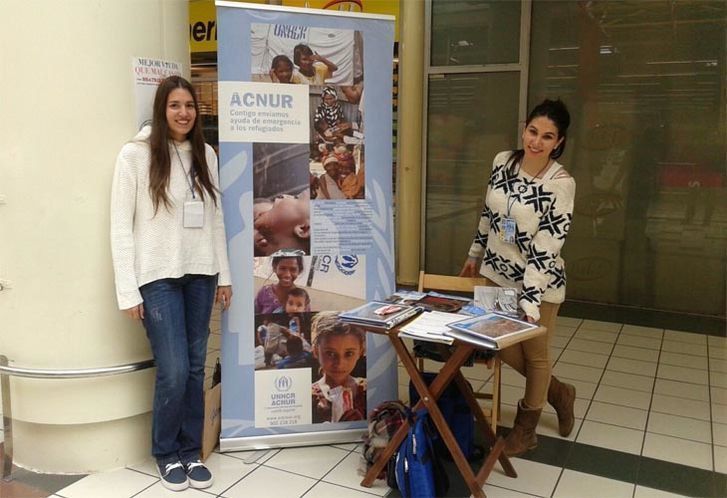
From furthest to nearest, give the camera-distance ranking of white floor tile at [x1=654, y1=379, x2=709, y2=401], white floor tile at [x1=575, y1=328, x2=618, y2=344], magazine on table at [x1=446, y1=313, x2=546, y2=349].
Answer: white floor tile at [x1=575, y1=328, x2=618, y2=344]
white floor tile at [x1=654, y1=379, x2=709, y2=401]
magazine on table at [x1=446, y1=313, x2=546, y2=349]

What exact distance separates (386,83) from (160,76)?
0.99m

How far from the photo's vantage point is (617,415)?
3.48m

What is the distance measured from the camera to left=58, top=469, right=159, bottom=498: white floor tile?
8.53 ft

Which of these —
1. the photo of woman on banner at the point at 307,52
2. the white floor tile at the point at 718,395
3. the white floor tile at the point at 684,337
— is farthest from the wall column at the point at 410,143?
the photo of woman on banner at the point at 307,52

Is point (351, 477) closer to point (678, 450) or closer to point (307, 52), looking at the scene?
point (678, 450)

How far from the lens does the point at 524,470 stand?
285cm

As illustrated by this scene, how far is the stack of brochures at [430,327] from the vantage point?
90.7 inches

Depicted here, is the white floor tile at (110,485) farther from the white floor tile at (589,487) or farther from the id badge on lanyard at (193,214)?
the white floor tile at (589,487)

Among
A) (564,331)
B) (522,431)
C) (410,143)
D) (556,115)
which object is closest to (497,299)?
(522,431)

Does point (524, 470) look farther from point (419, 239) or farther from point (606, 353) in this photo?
point (419, 239)

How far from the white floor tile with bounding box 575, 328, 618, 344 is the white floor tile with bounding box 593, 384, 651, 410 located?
0.96 meters

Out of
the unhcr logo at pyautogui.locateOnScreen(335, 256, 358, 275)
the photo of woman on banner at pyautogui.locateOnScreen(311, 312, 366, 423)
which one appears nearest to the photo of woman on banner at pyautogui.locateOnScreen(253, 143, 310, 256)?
the unhcr logo at pyautogui.locateOnScreen(335, 256, 358, 275)

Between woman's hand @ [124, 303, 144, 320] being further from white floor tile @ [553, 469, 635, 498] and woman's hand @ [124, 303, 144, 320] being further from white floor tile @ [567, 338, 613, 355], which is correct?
white floor tile @ [567, 338, 613, 355]

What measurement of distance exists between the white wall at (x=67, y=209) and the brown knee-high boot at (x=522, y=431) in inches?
66.2
